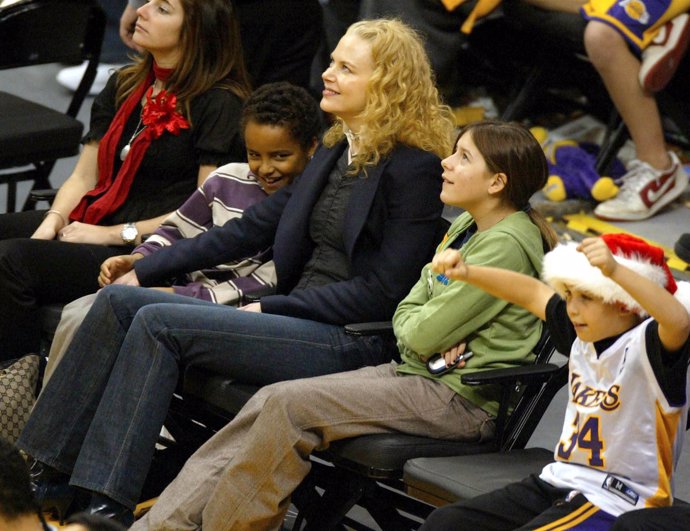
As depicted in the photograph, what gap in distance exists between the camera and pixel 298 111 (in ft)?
12.8

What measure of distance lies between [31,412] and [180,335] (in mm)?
473

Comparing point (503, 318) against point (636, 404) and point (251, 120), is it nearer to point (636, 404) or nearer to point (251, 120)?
point (636, 404)

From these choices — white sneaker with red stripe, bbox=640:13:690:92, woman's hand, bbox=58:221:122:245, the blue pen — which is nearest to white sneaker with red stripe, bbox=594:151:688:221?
white sneaker with red stripe, bbox=640:13:690:92

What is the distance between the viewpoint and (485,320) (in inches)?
127

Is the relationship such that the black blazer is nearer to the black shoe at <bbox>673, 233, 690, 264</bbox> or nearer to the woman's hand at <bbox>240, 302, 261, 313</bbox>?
the woman's hand at <bbox>240, 302, 261, 313</bbox>

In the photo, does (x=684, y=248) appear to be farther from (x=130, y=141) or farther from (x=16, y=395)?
(x=16, y=395)

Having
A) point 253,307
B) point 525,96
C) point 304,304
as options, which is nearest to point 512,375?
point 304,304

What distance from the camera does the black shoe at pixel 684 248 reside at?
4680 mm

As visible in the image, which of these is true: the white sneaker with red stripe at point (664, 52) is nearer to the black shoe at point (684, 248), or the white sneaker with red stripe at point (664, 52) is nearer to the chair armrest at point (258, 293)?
the black shoe at point (684, 248)

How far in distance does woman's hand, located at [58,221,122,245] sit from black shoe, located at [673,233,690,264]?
1.89 meters

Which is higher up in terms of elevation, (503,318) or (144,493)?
(503,318)

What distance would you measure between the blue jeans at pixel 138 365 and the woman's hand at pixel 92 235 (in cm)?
64

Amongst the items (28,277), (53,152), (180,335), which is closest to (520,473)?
(180,335)

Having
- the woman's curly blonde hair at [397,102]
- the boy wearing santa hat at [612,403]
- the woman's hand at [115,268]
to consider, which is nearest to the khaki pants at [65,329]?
the woman's hand at [115,268]
